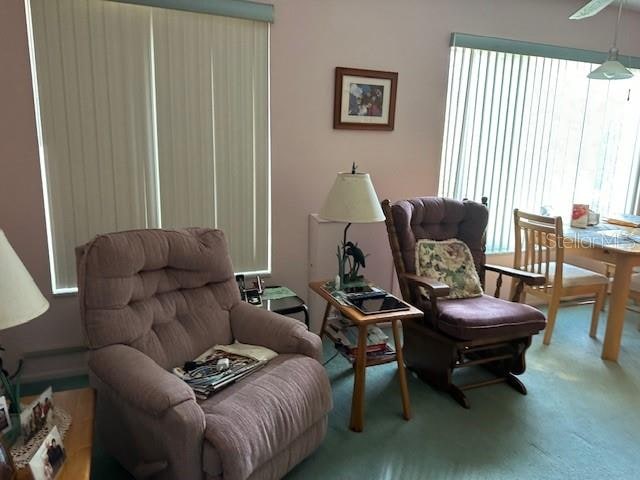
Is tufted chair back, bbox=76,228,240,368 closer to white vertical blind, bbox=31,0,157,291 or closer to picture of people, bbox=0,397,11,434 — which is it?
picture of people, bbox=0,397,11,434

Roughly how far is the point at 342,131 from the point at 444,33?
1.03 m

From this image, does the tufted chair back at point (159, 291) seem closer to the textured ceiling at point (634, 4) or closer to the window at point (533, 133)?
the window at point (533, 133)

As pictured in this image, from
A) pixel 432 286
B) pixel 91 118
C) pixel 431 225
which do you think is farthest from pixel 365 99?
pixel 91 118

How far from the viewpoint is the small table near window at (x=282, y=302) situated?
260 centimetres

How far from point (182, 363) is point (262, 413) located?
0.56 m

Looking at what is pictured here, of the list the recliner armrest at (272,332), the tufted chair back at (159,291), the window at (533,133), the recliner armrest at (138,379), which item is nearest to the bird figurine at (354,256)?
the recliner armrest at (272,332)

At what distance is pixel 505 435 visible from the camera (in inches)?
86.4

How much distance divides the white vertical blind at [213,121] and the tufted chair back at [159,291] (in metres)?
0.63

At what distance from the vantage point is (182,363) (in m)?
1.99

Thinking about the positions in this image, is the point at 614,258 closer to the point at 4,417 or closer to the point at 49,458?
the point at 49,458

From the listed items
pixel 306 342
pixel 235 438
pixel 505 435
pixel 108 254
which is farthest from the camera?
pixel 505 435

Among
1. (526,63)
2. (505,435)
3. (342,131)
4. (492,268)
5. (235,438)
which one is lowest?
(505,435)

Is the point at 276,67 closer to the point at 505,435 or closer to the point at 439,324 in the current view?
the point at 439,324

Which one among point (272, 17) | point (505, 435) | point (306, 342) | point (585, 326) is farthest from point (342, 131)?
point (585, 326)
